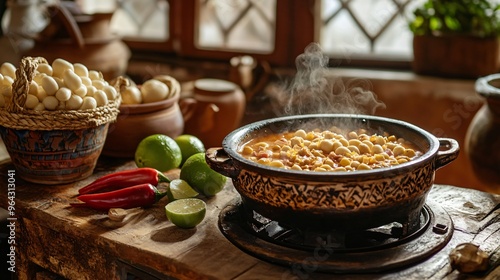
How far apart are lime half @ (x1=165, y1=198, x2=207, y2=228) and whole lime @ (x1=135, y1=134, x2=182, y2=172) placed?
38cm

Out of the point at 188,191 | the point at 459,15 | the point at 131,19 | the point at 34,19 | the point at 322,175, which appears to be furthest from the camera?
the point at 131,19

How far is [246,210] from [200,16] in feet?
9.55

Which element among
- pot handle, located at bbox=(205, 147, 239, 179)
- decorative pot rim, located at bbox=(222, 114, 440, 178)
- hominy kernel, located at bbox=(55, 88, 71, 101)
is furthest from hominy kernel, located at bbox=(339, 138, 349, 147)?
hominy kernel, located at bbox=(55, 88, 71, 101)

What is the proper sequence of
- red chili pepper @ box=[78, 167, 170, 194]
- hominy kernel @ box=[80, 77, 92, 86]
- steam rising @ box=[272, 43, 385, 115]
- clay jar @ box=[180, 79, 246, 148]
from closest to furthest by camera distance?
red chili pepper @ box=[78, 167, 170, 194] < hominy kernel @ box=[80, 77, 92, 86] < clay jar @ box=[180, 79, 246, 148] < steam rising @ box=[272, 43, 385, 115]

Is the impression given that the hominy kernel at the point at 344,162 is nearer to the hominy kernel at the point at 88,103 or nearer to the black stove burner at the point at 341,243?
the black stove burner at the point at 341,243

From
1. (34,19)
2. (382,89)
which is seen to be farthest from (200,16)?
(382,89)

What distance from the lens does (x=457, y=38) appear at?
3719 millimetres

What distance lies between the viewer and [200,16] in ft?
15.0

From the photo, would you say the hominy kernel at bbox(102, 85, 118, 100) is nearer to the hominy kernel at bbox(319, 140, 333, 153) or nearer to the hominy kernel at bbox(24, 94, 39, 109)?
the hominy kernel at bbox(24, 94, 39, 109)

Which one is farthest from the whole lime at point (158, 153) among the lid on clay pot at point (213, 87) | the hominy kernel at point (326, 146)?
the lid on clay pot at point (213, 87)

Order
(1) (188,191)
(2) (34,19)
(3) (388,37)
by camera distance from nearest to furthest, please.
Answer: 1. (1) (188,191)
2. (3) (388,37)
3. (2) (34,19)

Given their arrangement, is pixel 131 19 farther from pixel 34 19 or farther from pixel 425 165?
pixel 425 165

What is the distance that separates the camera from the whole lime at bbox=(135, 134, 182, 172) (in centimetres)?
233

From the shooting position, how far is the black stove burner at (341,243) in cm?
167
